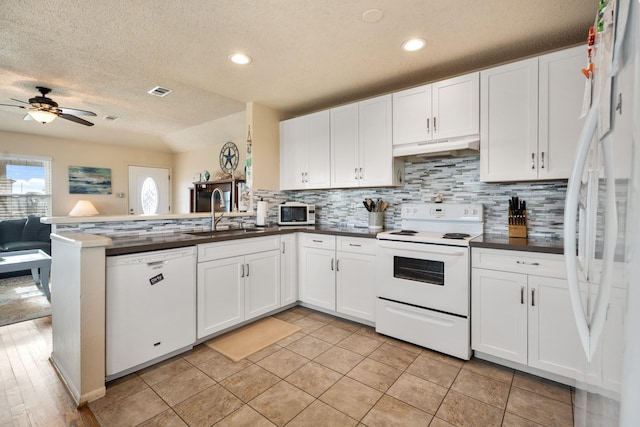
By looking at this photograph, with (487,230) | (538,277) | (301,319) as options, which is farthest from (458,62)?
(301,319)

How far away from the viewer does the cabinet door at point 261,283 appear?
9.18ft

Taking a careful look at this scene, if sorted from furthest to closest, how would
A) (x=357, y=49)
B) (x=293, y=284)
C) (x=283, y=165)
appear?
(x=283, y=165) < (x=293, y=284) < (x=357, y=49)

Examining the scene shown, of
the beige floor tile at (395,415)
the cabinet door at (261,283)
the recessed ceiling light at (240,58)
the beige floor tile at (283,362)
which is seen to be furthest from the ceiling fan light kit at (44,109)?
the beige floor tile at (395,415)

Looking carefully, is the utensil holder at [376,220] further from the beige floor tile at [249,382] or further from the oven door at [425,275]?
the beige floor tile at [249,382]

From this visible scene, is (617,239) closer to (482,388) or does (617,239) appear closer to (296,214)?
(482,388)

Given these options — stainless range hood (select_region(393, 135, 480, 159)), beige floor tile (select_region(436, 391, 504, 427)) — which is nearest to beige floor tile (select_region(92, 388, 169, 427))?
beige floor tile (select_region(436, 391, 504, 427))

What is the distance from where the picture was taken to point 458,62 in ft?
8.61

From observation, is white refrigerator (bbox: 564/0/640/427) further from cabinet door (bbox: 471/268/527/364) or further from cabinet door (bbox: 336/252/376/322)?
cabinet door (bbox: 336/252/376/322)

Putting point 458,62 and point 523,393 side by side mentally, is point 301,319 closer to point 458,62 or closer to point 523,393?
point 523,393

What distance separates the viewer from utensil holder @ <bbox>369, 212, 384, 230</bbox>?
312 centimetres

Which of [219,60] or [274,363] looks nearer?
[274,363]

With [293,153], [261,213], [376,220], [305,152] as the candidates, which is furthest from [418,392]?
[293,153]

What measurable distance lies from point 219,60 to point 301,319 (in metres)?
2.51

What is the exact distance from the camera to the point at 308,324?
9.59ft
